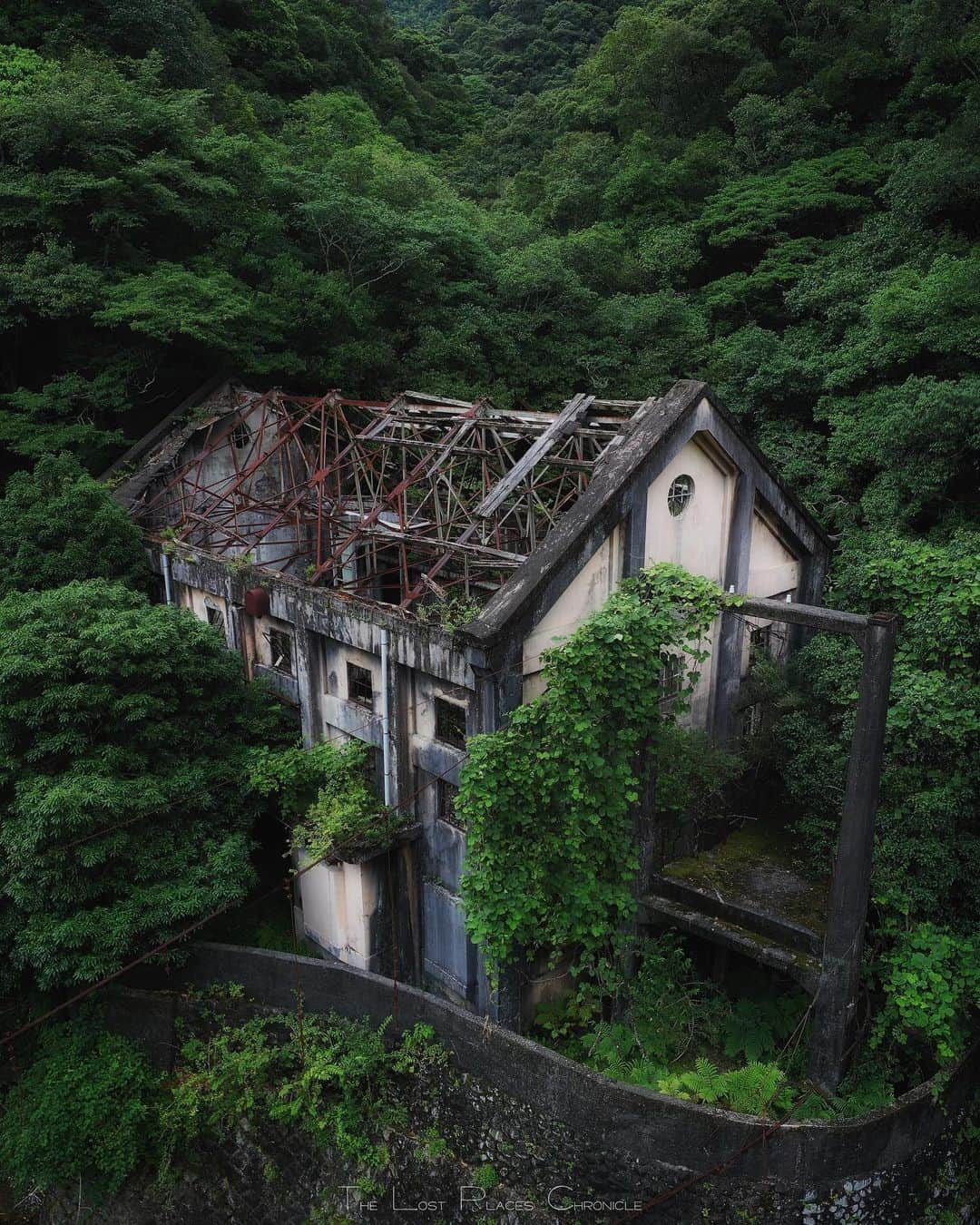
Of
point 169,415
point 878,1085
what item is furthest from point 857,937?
point 169,415

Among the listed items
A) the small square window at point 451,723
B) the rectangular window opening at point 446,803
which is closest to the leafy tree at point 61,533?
the small square window at point 451,723

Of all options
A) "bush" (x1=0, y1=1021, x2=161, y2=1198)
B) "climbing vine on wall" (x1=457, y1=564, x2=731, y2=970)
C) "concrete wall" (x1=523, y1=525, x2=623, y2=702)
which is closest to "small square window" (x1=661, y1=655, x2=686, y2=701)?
"climbing vine on wall" (x1=457, y1=564, x2=731, y2=970)

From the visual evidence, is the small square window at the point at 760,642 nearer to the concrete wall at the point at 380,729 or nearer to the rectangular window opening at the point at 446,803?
the concrete wall at the point at 380,729

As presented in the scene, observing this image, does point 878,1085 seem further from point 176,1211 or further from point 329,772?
point 176,1211

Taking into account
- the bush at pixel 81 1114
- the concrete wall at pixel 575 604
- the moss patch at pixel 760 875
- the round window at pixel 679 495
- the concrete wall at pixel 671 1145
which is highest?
the round window at pixel 679 495

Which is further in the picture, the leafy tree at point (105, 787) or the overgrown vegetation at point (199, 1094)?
the overgrown vegetation at point (199, 1094)

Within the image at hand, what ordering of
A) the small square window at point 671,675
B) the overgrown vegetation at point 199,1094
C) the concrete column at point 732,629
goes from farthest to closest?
1. the concrete column at point 732,629
2. the overgrown vegetation at point 199,1094
3. the small square window at point 671,675

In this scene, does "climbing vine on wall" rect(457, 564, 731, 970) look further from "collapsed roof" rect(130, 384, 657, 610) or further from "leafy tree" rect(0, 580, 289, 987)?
"leafy tree" rect(0, 580, 289, 987)
